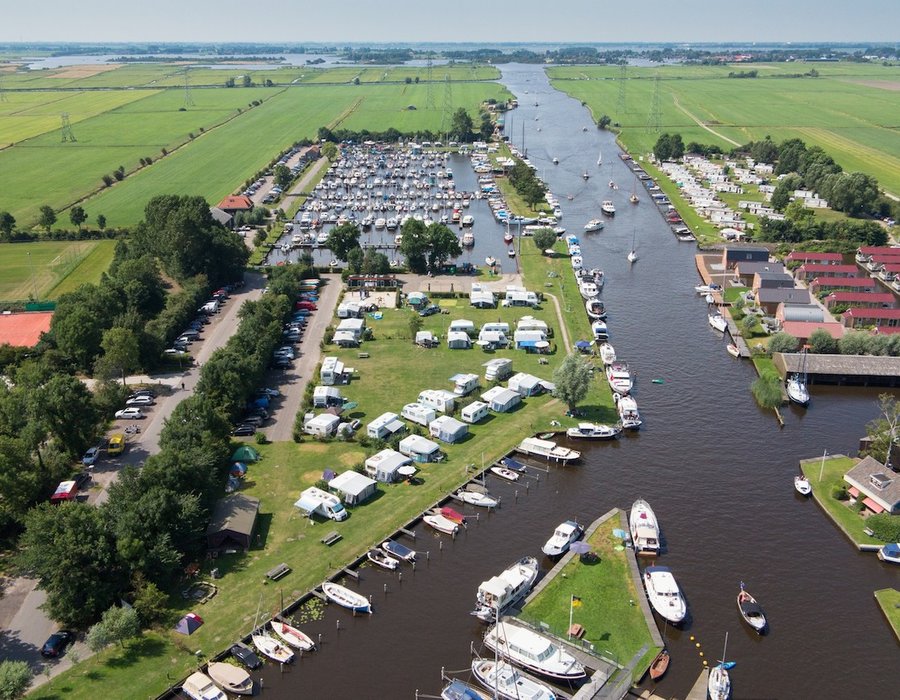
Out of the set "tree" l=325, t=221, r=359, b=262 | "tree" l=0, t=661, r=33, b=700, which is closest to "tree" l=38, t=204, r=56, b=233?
"tree" l=325, t=221, r=359, b=262

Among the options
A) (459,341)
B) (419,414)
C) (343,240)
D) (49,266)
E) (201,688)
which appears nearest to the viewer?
(201,688)

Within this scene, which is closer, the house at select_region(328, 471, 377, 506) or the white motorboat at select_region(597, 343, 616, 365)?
the house at select_region(328, 471, 377, 506)

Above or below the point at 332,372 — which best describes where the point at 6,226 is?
above

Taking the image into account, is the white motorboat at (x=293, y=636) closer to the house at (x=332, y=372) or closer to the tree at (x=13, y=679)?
the tree at (x=13, y=679)

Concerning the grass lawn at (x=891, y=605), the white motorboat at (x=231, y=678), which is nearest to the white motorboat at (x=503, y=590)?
the white motorboat at (x=231, y=678)

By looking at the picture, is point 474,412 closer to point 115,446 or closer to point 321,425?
point 321,425

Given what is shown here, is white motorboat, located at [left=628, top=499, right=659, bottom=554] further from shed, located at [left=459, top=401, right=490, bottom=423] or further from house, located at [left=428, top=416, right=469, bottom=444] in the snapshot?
shed, located at [left=459, top=401, right=490, bottom=423]

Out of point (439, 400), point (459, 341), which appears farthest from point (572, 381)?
point (459, 341)
